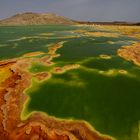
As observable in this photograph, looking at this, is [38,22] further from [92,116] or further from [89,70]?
[92,116]

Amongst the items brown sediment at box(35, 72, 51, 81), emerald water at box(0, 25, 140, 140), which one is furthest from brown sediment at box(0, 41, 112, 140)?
brown sediment at box(35, 72, 51, 81)

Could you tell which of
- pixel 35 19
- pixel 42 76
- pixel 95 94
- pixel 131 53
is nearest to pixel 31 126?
pixel 95 94

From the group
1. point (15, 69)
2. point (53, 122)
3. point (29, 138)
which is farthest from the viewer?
point (15, 69)

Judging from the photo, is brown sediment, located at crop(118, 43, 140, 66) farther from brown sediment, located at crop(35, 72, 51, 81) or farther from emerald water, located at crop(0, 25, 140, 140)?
brown sediment, located at crop(35, 72, 51, 81)

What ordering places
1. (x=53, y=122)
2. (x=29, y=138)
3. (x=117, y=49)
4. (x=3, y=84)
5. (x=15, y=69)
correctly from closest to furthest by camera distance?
(x=29, y=138) → (x=53, y=122) → (x=3, y=84) → (x=15, y=69) → (x=117, y=49)

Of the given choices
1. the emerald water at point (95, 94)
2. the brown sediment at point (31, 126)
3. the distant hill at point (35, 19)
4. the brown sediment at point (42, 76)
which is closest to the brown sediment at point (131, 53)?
the emerald water at point (95, 94)

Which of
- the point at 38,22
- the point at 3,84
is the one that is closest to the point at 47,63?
the point at 3,84

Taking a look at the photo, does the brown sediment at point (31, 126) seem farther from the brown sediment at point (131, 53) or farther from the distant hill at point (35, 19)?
the distant hill at point (35, 19)
